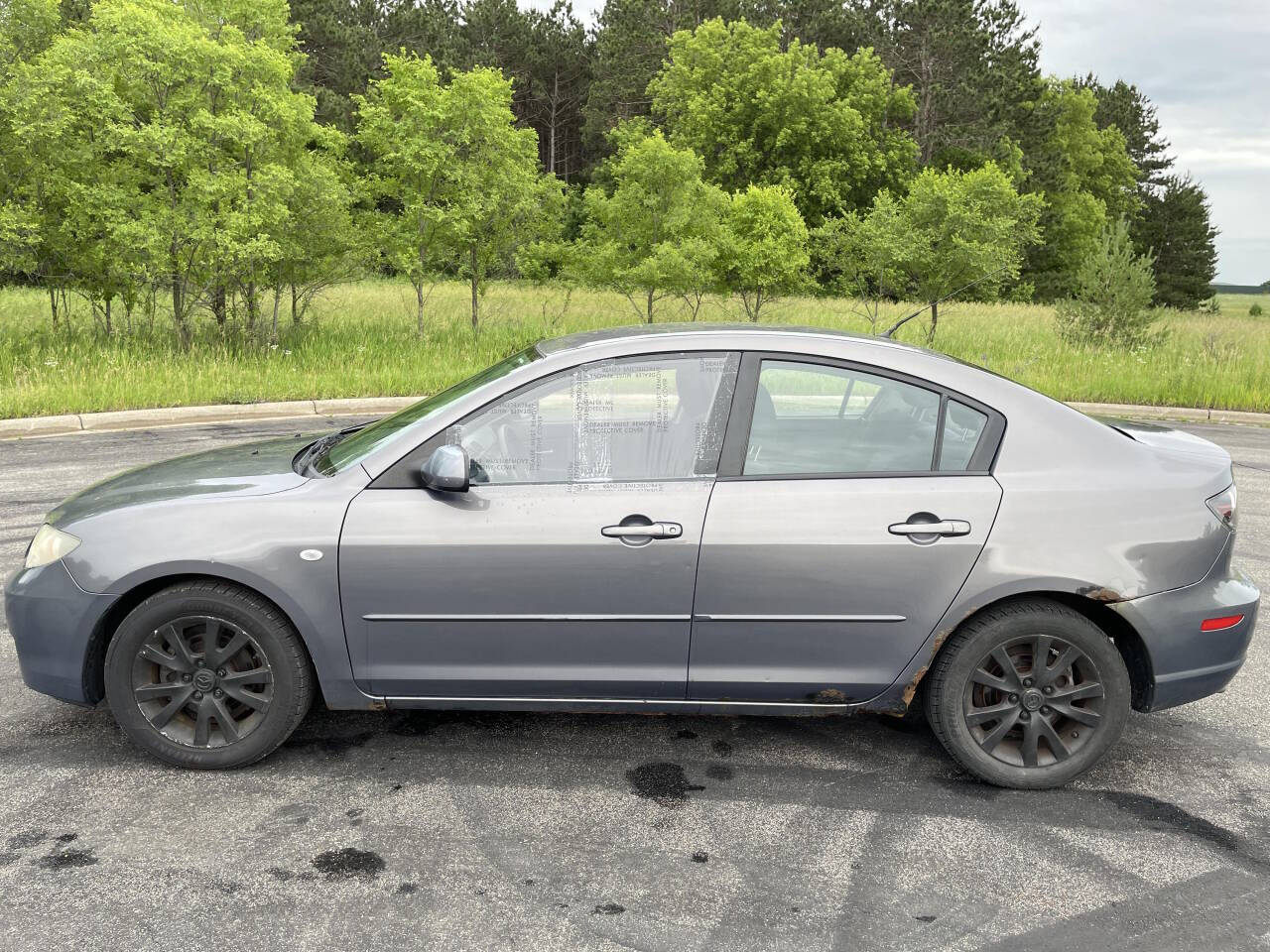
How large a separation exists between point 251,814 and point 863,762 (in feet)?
6.94

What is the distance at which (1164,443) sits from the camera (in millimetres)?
3973

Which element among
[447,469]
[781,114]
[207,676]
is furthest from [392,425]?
[781,114]

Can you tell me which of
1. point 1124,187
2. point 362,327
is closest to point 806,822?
point 362,327

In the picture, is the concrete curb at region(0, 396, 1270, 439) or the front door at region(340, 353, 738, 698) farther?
the concrete curb at region(0, 396, 1270, 439)

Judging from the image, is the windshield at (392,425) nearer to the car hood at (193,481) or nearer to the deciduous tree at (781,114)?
the car hood at (193,481)

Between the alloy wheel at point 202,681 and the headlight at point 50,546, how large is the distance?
0.44 meters

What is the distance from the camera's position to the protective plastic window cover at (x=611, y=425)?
3615 millimetres

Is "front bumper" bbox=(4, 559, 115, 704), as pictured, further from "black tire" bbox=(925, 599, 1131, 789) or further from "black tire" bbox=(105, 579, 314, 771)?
"black tire" bbox=(925, 599, 1131, 789)

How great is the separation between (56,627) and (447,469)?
149 cm

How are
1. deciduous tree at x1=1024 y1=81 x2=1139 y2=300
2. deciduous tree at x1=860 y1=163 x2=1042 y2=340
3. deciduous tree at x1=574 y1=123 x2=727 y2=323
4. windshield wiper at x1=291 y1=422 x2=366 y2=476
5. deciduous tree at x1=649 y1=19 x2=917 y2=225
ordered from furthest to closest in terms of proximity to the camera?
1. deciduous tree at x1=1024 y1=81 x2=1139 y2=300
2. deciduous tree at x1=649 y1=19 x2=917 y2=225
3. deciduous tree at x1=860 y1=163 x2=1042 y2=340
4. deciduous tree at x1=574 y1=123 x2=727 y2=323
5. windshield wiper at x1=291 y1=422 x2=366 y2=476

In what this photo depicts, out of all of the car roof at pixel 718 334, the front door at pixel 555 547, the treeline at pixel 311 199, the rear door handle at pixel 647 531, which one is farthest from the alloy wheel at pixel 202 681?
the treeline at pixel 311 199

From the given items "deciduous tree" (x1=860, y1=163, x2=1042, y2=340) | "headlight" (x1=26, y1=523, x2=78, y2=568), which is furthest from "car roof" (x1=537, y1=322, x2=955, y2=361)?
"deciduous tree" (x1=860, y1=163, x2=1042, y2=340)

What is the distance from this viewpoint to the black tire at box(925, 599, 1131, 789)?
141 inches

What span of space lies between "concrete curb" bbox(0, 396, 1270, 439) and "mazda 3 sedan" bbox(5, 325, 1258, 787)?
286 inches
